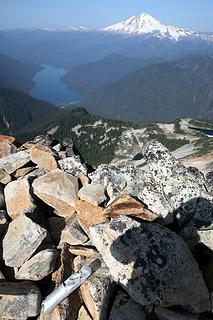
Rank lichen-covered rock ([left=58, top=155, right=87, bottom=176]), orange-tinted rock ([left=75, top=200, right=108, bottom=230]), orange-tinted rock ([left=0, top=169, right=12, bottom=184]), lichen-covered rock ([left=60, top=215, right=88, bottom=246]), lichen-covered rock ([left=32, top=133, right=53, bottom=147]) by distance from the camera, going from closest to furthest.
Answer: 1. lichen-covered rock ([left=60, top=215, right=88, bottom=246])
2. orange-tinted rock ([left=75, top=200, right=108, bottom=230])
3. orange-tinted rock ([left=0, top=169, right=12, bottom=184])
4. lichen-covered rock ([left=58, top=155, right=87, bottom=176])
5. lichen-covered rock ([left=32, top=133, right=53, bottom=147])

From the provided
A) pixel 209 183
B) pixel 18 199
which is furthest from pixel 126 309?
pixel 209 183

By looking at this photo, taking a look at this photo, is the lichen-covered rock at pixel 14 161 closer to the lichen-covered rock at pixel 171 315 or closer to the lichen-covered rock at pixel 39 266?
the lichen-covered rock at pixel 39 266

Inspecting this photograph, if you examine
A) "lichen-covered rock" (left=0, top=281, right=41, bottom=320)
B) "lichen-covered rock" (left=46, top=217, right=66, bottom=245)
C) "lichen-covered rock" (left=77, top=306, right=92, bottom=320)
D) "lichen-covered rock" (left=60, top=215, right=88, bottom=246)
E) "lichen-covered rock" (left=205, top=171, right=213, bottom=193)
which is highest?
"lichen-covered rock" (left=205, top=171, right=213, bottom=193)

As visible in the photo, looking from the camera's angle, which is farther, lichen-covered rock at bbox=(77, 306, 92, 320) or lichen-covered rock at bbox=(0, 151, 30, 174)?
lichen-covered rock at bbox=(0, 151, 30, 174)

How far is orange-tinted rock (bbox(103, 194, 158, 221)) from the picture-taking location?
1155cm

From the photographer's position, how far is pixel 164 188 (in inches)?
508

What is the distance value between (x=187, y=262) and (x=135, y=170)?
4510 millimetres

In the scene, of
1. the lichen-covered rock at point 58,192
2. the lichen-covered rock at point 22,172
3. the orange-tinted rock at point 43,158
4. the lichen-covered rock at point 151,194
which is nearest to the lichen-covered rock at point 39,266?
the lichen-covered rock at point 58,192

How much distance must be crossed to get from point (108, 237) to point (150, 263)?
123 cm

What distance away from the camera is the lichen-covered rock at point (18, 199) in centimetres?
1217

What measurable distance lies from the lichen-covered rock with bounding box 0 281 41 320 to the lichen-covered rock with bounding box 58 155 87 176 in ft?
17.8

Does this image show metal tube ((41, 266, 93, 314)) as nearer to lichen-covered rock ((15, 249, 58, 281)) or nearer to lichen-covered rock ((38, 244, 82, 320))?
lichen-covered rock ((38, 244, 82, 320))

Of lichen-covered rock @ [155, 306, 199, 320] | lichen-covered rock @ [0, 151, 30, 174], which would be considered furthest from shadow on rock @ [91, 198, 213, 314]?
lichen-covered rock @ [0, 151, 30, 174]

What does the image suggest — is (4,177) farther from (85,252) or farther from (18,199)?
(85,252)
